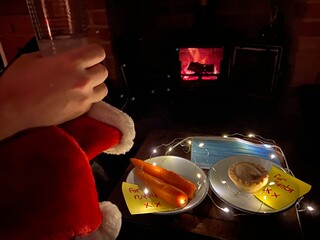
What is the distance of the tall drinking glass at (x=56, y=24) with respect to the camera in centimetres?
37

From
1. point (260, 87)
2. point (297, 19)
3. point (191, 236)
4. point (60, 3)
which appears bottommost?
point (260, 87)

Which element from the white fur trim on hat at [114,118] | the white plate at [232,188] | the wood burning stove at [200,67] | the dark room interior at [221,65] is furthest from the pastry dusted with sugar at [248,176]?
the wood burning stove at [200,67]

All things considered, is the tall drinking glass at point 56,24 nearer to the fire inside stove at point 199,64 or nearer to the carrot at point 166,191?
the carrot at point 166,191

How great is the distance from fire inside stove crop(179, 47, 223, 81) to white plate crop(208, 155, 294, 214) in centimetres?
100

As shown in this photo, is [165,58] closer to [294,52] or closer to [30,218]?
[294,52]

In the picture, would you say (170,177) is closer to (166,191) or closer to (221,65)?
(166,191)

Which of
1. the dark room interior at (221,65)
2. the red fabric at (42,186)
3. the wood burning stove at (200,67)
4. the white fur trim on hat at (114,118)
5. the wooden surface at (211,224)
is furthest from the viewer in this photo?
the wood burning stove at (200,67)

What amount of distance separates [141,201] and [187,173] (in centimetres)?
18

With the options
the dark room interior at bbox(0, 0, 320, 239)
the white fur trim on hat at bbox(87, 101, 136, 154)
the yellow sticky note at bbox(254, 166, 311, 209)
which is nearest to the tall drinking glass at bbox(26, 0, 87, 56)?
the white fur trim on hat at bbox(87, 101, 136, 154)

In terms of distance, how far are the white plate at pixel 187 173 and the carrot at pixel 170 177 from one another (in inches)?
0.8

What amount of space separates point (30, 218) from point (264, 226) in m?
0.55

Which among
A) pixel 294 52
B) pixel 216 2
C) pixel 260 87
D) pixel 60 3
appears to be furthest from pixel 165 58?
pixel 60 3

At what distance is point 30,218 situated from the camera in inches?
12.8

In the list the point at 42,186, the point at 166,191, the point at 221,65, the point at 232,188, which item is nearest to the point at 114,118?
the point at 42,186
